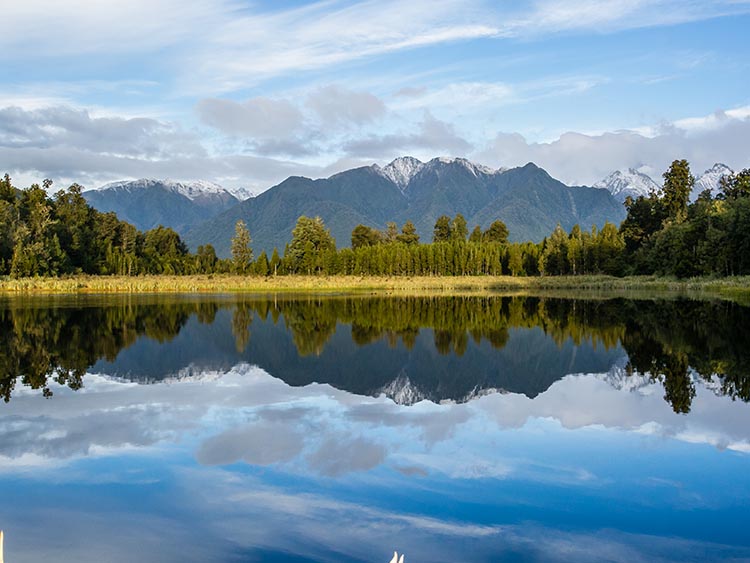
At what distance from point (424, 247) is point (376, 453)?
10096 centimetres

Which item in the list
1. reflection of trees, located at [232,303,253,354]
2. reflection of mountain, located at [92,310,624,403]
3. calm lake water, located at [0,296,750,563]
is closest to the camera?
calm lake water, located at [0,296,750,563]

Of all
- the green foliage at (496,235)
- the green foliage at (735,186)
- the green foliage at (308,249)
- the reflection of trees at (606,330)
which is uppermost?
the green foliage at (735,186)

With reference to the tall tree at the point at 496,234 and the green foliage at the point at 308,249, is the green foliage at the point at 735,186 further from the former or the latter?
the green foliage at the point at 308,249

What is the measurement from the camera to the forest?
224 feet

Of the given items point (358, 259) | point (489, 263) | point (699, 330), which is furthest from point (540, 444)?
point (489, 263)

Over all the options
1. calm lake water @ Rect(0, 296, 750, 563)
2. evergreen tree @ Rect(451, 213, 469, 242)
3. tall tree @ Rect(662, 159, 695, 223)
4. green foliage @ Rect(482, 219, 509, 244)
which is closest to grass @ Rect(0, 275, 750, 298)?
tall tree @ Rect(662, 159, 695, 223)

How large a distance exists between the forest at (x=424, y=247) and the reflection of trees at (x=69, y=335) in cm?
4106

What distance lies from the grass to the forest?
11.1 feet

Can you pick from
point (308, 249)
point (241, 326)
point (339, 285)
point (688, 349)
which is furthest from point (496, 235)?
point (688, 349)

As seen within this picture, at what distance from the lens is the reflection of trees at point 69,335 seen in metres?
16.6

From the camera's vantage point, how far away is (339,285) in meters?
73.1

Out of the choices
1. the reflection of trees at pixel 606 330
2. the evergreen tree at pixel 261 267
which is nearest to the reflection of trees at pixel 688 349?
the reflection of trees at pixel 606 330

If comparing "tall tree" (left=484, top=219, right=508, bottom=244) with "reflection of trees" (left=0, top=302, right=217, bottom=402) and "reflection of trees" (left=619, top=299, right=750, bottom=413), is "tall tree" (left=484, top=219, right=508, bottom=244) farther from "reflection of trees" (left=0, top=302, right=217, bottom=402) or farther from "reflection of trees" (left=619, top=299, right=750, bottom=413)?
"reflection of trees" (left=619, top=299, right=750, bottom=413)

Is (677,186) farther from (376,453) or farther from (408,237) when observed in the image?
(376,453)
